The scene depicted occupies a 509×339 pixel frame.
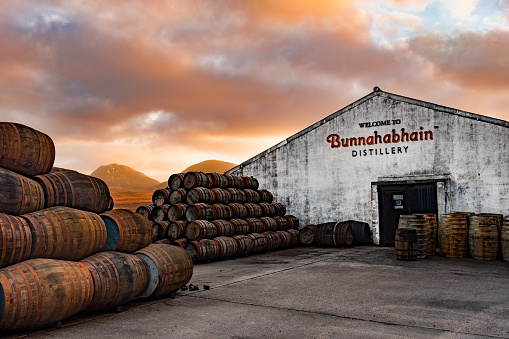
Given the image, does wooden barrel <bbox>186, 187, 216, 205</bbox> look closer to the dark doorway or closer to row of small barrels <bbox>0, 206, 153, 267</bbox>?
row of small barrels <bbox>0, 206, 153, 267</bbox>

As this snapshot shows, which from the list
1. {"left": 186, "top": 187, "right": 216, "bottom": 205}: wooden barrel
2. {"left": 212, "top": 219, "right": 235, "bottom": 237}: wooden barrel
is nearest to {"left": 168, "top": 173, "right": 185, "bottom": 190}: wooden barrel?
{"left": 186, "top": 187, "right": 216, "bottom": 205}: wooden barrel

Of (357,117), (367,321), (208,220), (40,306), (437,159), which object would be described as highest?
(357,117)

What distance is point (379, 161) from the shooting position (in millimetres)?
15031

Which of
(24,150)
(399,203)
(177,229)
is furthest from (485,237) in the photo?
(24,150)

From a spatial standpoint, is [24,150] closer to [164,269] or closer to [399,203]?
[164,269]

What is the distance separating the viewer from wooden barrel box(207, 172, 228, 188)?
1293cm

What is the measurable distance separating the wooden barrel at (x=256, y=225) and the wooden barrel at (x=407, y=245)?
4197mm

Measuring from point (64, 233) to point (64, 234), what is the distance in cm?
1

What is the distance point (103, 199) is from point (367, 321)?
3.98 metres

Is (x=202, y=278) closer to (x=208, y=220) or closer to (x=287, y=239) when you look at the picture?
(x=208, y=220)

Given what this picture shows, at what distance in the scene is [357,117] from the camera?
51.0ft

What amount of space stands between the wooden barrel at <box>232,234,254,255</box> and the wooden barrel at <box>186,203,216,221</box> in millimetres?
922

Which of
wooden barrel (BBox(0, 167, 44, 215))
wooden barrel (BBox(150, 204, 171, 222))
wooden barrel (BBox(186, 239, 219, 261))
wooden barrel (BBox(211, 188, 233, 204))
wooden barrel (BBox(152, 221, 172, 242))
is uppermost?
wooden barrel (BBox(211, 188, 233, 204))

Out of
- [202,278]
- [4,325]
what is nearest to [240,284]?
[202,278]
